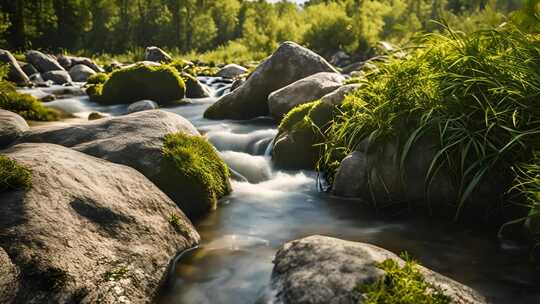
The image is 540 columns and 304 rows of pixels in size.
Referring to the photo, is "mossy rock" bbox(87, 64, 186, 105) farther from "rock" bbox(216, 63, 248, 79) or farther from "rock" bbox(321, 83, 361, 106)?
"rock" bbox(321, 83, 361, 106)

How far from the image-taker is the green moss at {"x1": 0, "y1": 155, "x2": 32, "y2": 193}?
10.1 feet

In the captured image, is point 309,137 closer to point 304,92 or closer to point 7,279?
point 304,92

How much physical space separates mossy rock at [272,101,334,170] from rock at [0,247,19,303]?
445 cm

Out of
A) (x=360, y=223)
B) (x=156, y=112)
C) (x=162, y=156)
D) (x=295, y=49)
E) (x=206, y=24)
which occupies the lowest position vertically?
(x=360, y=223)

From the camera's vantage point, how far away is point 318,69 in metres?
10.7

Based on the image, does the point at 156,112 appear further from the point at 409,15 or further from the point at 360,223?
the point at 409,15

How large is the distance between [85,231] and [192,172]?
1.93 metres

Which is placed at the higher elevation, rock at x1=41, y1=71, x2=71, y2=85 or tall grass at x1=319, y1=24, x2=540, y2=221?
tall grass at x1=319, y1=24, x2=540, y2=221

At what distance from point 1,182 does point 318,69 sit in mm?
8450

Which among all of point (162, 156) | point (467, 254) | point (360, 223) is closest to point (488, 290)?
point (467, 254)

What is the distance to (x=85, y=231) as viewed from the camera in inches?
124

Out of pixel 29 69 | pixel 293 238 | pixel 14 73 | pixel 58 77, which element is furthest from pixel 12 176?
pixel 29 69

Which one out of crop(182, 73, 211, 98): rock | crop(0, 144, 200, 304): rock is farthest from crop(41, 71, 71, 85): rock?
crop(0, 144, 200, 304): rock

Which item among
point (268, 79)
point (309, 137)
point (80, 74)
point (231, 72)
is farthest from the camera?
point (80, 74)
